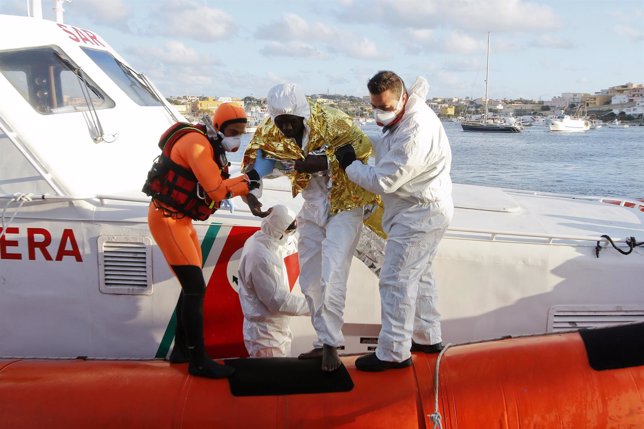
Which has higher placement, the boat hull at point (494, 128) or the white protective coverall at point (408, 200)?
the white protective coverall at point (408, 200)

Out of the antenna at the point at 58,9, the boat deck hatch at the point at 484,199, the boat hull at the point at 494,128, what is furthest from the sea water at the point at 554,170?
the boat hull at the point at 494,128

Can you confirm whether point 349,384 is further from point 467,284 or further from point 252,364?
point 467,284

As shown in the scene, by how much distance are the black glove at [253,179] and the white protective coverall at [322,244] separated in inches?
11.6

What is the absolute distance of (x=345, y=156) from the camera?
3.33 m

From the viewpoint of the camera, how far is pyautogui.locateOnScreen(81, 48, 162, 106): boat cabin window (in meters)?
5.04

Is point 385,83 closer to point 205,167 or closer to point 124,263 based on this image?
point 205,167

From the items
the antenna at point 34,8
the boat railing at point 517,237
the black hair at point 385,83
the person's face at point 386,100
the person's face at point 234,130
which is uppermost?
the antenna at point 34,8

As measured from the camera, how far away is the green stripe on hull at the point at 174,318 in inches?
155

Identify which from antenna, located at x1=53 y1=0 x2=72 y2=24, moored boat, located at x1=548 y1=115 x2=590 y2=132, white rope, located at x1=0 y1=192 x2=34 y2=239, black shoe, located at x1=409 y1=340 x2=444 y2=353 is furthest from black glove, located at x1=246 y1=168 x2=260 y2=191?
moored boat, located at x1=548 y1=115 x2=590 y2=132

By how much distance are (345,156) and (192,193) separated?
2.62 feet

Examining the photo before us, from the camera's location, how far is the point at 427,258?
3.34 metres

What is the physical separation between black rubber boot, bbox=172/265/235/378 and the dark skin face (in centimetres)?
84

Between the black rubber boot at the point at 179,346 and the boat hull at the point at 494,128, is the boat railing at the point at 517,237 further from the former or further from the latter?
the boat hull at the point at 494,128

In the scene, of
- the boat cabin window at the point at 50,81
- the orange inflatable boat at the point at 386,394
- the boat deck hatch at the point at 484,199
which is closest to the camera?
the orange inflatable boat at the point at 386,394
